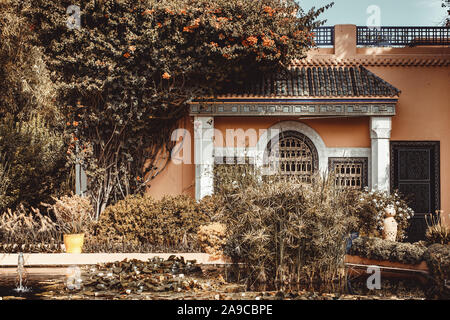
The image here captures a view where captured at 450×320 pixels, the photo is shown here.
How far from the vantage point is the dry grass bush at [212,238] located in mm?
8141

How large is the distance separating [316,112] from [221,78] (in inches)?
94.5

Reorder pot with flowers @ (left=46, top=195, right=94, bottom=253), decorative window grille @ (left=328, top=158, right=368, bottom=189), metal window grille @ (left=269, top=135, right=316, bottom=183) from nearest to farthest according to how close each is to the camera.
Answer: pot with flowers @ (left=46, top=195, right=94, bottom=253), decorative window grille @ (left=328, top=158, right=368, bottom=189), metal window grille @ (left=269, top=135, right=316, bottom=183)

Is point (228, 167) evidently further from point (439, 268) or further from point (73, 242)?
point (439, 268)

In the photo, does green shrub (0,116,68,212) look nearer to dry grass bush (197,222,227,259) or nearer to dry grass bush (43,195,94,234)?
dry grass bush (43,195,94,234)

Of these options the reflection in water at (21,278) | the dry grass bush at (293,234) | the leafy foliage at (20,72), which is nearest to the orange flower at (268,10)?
the leafy foliage at (20,72)

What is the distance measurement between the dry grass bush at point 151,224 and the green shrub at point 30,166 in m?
2.22

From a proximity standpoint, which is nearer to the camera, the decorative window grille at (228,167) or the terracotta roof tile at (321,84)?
the decorative window grille at (228,167)

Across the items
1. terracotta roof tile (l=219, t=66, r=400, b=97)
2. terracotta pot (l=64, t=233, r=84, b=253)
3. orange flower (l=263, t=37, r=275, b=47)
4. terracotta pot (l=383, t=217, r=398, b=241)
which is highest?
orange flower (l=263, t=37, r=275, b=47)

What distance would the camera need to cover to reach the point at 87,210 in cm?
1006

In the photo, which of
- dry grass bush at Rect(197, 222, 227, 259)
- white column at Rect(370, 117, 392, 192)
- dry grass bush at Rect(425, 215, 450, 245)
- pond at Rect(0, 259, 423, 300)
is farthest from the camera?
white column at Rect(370, 117, 392, 192)

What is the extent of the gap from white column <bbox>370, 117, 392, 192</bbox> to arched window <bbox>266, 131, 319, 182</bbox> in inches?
55.4

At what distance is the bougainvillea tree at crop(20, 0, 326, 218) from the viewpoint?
1038cm

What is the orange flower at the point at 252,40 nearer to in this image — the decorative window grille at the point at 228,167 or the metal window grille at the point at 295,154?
the metal window grille at the point at 295,154


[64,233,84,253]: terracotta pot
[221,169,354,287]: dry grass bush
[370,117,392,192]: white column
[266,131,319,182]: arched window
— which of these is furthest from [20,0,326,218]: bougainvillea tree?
[221,169,354,287]: dry grass bush
